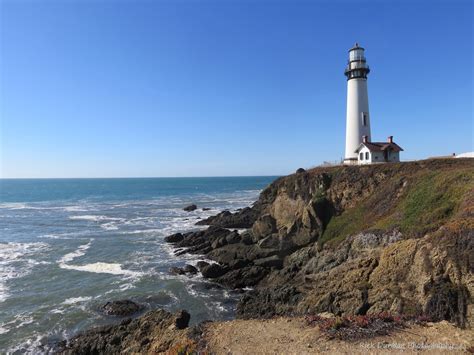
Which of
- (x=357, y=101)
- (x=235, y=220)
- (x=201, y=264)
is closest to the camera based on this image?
(x=201, y=264)

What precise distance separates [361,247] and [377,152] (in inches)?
704

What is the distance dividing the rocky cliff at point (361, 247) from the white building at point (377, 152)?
183 inches

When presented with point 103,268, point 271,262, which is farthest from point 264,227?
point 103,268

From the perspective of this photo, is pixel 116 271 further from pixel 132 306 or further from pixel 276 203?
pixel 276 203

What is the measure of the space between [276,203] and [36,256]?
78.6 feet

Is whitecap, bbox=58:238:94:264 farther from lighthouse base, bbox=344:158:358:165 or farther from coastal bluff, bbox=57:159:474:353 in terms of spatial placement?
lighthouse base, bbox=344:158:358:165

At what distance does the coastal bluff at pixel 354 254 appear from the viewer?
43.2 feet

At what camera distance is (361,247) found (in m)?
19.4

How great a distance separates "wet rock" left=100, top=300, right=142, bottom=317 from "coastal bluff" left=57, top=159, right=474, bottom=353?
10.2ft

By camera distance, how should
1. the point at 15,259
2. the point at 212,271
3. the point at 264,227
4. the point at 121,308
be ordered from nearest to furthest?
1. the point at 121,308
2. the point at 212,271
3. the point at 15,259
4. the point at 264,227

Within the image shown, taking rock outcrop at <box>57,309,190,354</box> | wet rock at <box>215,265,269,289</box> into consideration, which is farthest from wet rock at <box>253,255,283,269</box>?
rock outcrop at <box>57,309,190,354</box>

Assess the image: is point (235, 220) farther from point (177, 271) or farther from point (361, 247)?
point (361, 247)

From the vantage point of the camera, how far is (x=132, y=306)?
19203 mm

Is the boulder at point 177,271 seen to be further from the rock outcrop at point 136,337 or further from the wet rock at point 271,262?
A: the rock outcrop at point 136,337
